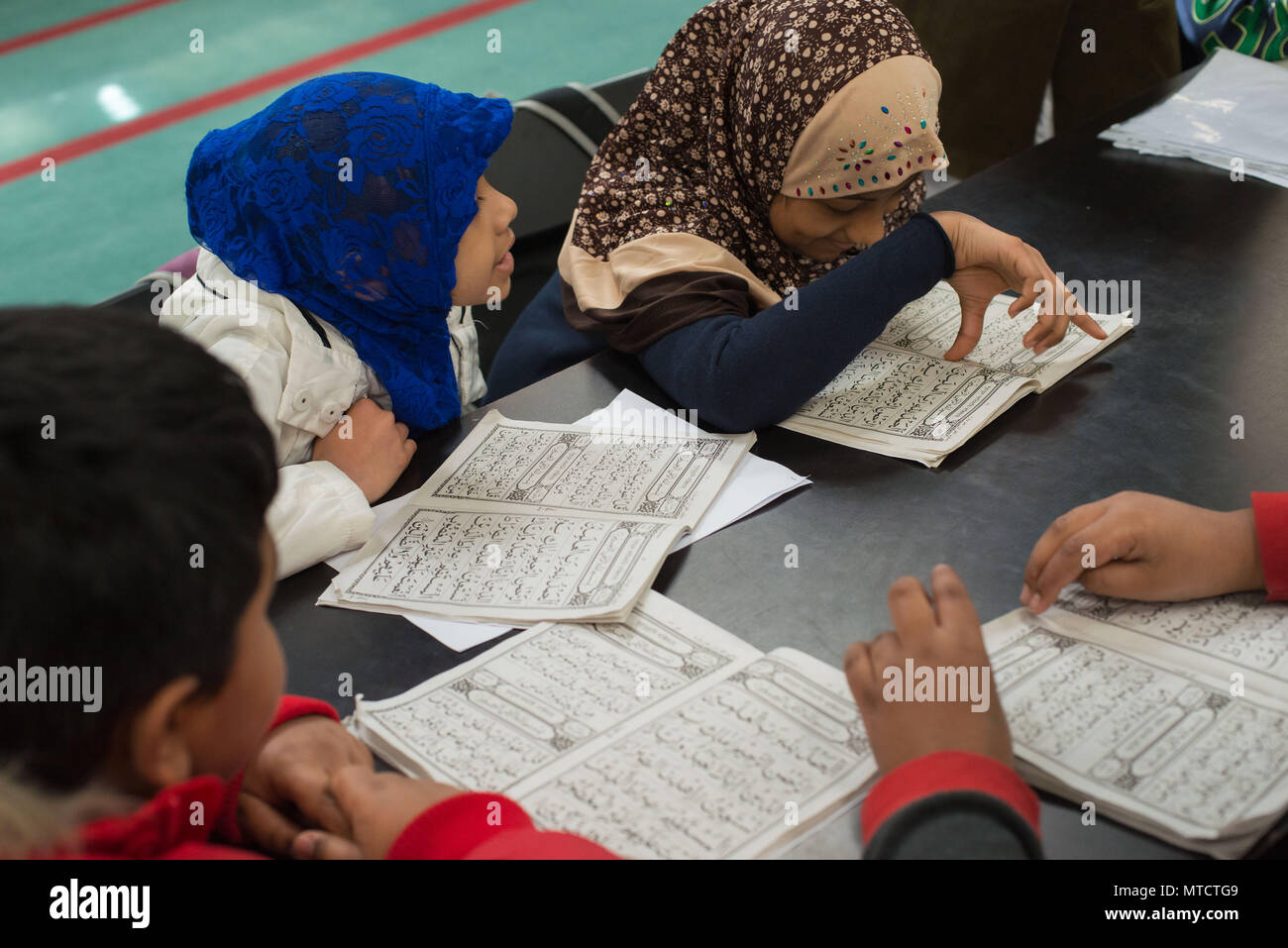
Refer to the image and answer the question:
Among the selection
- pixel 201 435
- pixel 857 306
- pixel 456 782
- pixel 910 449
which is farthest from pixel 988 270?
pixel 201 435

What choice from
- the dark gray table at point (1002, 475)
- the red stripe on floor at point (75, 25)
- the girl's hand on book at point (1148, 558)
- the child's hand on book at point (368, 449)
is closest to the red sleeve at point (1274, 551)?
the girl's hand on book at point (1148, 558)

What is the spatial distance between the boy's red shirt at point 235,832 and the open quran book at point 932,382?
57cm

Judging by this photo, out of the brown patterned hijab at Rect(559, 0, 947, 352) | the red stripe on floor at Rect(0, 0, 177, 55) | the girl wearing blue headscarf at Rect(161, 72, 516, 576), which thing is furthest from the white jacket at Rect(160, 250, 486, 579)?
the red stripe on floor at Rect(0, 0, 177, 55)

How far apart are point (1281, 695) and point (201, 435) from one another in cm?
70

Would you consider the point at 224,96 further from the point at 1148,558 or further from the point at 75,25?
the point at 1148,558

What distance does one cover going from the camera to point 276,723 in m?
0.77

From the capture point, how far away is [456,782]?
73 centimetres

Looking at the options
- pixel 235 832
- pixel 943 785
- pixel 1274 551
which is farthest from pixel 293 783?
pixel 1274 551

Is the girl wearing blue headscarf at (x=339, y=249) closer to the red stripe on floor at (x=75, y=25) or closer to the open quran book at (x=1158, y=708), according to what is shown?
the open quran book at (x=1158, y=708)

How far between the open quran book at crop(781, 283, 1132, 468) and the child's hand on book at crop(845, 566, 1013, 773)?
12.9 inches

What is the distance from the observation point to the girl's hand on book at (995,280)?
118 centimetres

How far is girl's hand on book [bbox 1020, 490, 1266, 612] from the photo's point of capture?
0.83m

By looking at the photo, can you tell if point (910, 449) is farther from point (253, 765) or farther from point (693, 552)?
point (253, 765)

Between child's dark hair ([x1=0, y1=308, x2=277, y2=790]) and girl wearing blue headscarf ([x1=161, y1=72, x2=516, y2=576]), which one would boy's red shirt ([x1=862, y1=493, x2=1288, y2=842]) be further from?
girl wearing blue headscarf ([x1=161, y1=72, x2=516, y2=576])
